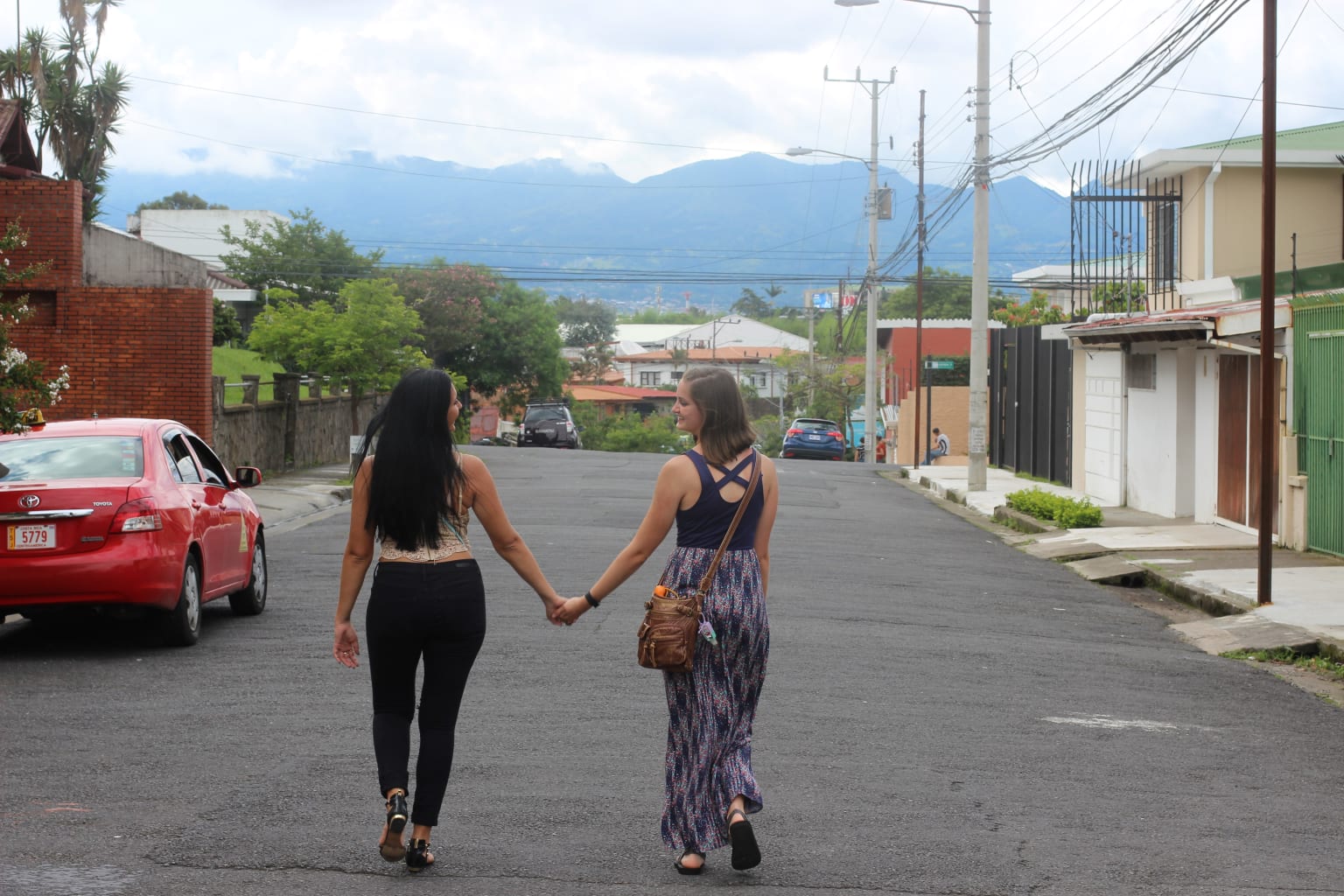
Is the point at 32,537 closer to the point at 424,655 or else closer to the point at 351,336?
the point at 424,655

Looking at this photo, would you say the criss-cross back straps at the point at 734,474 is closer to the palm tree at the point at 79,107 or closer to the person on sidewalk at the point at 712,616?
the person on sidewalk at the point at 712,616

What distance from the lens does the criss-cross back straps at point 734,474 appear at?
17.7ft

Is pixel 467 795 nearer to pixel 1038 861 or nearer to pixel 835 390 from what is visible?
pixel 1038 861

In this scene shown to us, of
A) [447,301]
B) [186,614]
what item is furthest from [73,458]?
[447,301]

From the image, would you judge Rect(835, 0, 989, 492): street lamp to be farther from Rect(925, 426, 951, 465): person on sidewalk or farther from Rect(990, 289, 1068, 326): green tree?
Rect(925, 426, 951, 465): person on sidewalk

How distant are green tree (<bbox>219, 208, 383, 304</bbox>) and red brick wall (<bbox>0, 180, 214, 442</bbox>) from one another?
3277cm

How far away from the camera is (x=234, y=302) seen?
5356 centimetres

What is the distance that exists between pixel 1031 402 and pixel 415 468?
3008 cm

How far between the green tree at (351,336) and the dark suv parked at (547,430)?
20106 mm

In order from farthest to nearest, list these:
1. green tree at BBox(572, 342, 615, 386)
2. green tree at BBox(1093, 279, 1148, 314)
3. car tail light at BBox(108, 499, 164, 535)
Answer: green tree at BBox(572, 342, 615, 386)
green tree at BBox(1093, 279, 1148, 314)
car tail light at BBox(108, 499, 164, 535)

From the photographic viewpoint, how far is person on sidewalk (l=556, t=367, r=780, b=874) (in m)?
5.34

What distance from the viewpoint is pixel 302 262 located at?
57.7m

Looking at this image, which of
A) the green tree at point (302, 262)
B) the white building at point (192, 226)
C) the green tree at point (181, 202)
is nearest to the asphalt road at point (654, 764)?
the green tree at point (302, 262)

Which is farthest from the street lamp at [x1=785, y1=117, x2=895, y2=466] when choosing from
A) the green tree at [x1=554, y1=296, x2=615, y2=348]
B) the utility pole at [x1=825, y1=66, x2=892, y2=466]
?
the green tree at [x1=554, y1=296, x2=615, y2=348]
